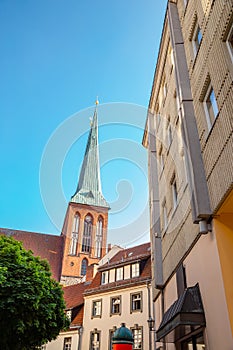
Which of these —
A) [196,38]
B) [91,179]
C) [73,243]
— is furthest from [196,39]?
[91,179]

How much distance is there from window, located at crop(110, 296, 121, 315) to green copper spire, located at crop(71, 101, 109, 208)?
48618 mm

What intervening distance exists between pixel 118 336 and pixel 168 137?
8840 mm

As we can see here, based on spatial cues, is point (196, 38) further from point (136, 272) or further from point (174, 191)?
point (136, 272)

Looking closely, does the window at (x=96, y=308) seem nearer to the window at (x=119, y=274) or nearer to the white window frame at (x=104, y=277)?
the white window frame at (x=104, y=277)

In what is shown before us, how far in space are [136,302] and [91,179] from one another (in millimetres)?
57419

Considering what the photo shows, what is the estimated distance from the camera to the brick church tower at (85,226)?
6756 cm

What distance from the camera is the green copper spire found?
76562mm

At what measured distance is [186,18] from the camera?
37.8 feet

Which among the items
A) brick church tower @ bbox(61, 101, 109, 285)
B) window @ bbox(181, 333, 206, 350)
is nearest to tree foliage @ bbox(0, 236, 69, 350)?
window @ bbox(181, 333, 206, 350)

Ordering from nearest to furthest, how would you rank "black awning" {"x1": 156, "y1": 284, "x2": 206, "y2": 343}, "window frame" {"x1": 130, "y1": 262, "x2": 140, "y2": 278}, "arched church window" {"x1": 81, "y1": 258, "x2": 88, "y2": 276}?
"black awning" {"x1": 156, "y1": 284, "x2": 206, "y2": 343} < "window frame" {"x1": 130, "y1": 262, "x2": 140, "y2": 278} < "arched church window" {"x1": 81, "y1": 258, "x2": 88, "y2": 276}

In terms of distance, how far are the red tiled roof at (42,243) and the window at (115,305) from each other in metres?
45.7

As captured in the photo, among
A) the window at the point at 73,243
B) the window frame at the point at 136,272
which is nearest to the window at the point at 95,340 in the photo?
the window frame at the point at 136,272

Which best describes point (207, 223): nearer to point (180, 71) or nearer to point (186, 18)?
point (180, 71)

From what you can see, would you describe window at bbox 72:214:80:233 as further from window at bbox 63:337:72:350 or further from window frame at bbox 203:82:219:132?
window frame at bbox 203:82:219:132
